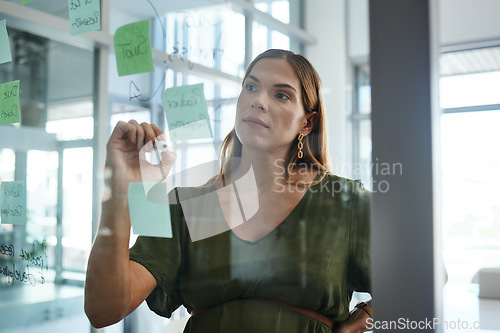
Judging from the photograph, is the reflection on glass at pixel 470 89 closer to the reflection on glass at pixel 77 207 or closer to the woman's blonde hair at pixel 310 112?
the woman's blonde hair at pixel 310 112

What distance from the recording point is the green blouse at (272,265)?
0.72 m

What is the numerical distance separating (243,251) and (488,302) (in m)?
0.40

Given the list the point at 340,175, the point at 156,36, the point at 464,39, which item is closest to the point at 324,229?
the point at 340,175

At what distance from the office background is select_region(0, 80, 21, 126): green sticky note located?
2cm

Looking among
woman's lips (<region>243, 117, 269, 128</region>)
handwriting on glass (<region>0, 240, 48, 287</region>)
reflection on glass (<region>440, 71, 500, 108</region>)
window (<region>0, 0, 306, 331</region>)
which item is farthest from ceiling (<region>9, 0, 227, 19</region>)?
handwriting on glass (<region>0, 240, 48, 287</region>)

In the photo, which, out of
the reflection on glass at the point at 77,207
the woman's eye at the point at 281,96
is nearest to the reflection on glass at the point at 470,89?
the woman's eye at the point at 281,96

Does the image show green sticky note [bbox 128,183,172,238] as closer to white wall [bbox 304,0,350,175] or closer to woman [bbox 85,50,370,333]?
woman [bbox 85,50,370,333]

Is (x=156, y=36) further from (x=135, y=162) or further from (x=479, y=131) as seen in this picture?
(x=479, y=131)

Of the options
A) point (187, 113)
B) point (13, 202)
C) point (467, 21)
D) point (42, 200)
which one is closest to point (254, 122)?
point (187, 113)

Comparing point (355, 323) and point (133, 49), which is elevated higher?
point (133, 49)

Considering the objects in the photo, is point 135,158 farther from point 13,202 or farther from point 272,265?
point 13,202

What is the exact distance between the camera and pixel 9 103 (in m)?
1.20

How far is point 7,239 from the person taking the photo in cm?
120

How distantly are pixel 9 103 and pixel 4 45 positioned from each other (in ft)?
0.50
